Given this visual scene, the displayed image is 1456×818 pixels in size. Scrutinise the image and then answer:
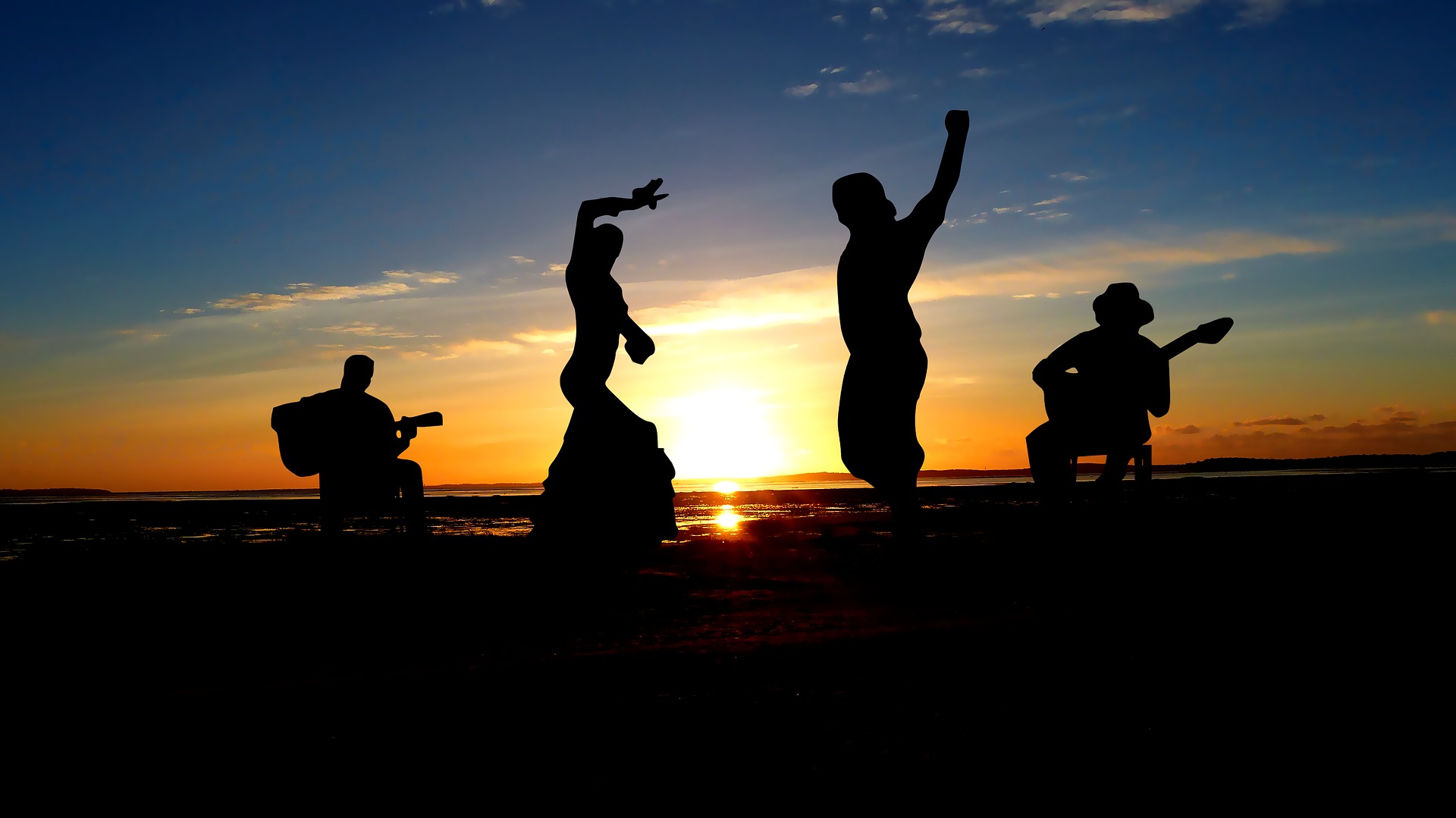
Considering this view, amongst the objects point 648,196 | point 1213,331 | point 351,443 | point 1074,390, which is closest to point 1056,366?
point 1074,390

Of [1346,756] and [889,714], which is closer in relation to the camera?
[1346,756]

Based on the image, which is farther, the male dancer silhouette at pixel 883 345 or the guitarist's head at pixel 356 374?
the guitarist's head at pixel 356 374

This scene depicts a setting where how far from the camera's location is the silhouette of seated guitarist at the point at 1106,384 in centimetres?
661

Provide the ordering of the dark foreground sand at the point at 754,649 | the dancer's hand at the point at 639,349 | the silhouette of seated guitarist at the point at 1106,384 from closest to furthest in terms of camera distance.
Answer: the dark foreground sand at the point at 754,649 → the silhouette of seated guitarist at the point at 1106,384 → the dancer's hand at the point at 639,349

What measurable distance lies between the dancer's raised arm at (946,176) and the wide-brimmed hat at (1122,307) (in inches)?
69.8

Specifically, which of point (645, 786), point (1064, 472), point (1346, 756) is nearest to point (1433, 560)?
point (1064, 472)

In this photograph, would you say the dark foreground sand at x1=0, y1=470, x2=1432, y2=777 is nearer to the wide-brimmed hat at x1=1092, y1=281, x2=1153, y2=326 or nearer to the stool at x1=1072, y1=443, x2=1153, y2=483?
the stool at x1=1072, y1=443, x2=1153, y2=483

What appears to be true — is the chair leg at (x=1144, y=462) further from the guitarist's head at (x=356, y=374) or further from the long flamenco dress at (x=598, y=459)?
the guitarist's head at (x=356, y=374)

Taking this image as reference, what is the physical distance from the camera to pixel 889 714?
238 centimetres

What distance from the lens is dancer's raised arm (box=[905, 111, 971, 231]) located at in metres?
5.72

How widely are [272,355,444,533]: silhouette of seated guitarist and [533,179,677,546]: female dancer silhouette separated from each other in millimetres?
1748

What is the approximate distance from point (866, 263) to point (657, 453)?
110 inches

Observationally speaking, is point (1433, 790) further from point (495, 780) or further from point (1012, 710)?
point (495, 780)

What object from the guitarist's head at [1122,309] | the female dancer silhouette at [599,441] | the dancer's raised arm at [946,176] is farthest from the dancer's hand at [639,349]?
the guitarist's head at [1122,309]
